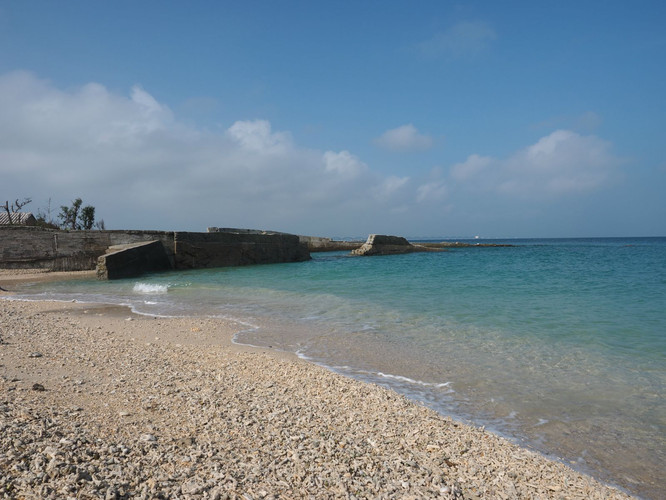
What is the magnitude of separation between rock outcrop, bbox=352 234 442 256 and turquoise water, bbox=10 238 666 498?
707 inches

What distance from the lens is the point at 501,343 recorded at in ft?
20.8

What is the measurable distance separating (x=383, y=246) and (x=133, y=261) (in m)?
20.1

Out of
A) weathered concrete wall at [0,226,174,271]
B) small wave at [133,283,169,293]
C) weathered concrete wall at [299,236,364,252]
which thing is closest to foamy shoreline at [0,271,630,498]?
small wave at [133,283,169,293]

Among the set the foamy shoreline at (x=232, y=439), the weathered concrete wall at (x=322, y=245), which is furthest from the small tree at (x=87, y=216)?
the foamy shoreline at (x=232, y=439)

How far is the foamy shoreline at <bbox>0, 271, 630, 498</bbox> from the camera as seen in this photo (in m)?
2.13

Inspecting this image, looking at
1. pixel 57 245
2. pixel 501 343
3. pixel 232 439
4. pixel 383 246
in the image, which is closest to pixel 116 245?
pixel 57 245

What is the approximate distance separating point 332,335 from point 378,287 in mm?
6392

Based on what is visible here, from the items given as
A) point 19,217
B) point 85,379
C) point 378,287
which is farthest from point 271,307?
point 19,217

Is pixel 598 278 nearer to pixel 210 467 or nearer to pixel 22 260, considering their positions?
pixel 210 467

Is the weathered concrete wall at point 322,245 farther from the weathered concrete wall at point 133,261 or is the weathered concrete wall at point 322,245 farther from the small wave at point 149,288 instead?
the small wave at point 149,288

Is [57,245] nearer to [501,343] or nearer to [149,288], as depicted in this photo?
[149,288]

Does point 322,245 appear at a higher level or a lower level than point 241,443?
higher

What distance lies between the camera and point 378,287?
13.1m

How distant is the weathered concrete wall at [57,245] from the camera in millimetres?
16828
